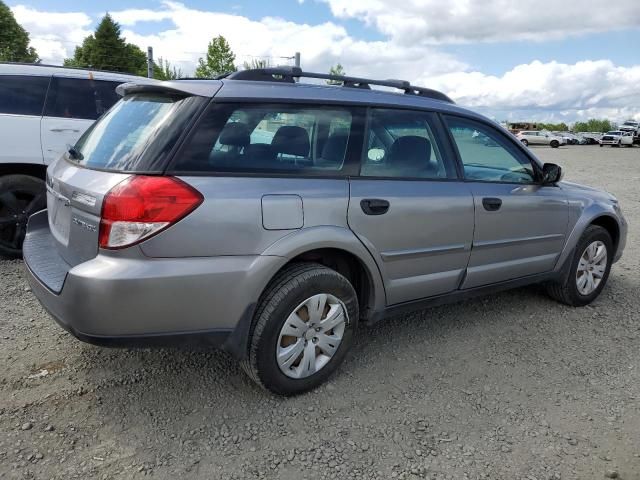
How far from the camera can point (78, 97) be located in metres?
5.47

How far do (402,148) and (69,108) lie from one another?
370 cm

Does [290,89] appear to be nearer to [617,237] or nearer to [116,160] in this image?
[116,160]

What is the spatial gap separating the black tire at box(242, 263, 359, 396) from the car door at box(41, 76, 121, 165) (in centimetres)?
339

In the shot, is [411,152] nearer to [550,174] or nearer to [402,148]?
[402,148]

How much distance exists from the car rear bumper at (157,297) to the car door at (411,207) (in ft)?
2.27

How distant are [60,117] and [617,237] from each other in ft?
17.6

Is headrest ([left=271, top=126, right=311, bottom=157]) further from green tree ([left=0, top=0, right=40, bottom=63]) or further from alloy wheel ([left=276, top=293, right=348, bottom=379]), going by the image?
green tree ([left=0, top=0, right=40, bottom=63])

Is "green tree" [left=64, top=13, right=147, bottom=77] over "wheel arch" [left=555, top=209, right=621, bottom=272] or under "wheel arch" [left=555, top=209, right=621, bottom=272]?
over

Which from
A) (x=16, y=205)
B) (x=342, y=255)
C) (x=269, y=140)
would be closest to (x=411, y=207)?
(x=342, y=255)

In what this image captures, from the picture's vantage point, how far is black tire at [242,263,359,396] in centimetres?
275

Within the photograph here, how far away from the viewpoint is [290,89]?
3.04m

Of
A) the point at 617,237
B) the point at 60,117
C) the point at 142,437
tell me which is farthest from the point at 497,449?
the point at 60,117

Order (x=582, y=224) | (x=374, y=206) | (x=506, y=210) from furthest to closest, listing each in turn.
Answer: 1. (x=582, y=224)
2. (x=506, y=210)
3. (x=374, y=206)

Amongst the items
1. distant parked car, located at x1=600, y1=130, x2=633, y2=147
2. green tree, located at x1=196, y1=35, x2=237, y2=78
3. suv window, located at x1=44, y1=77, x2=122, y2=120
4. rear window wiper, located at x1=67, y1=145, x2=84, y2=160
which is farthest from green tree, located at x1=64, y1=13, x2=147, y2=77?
rear window wiper, located at x1=67, y1=145, x2=84, y2=160
